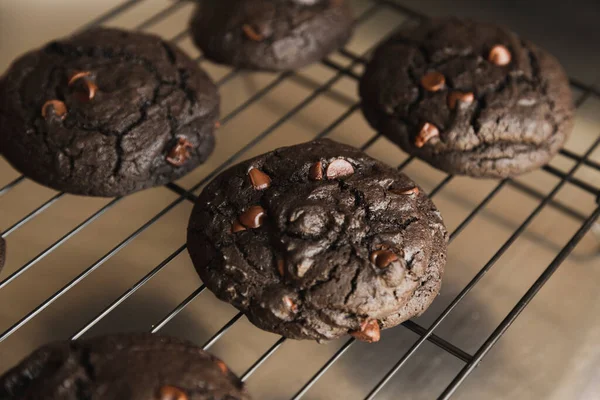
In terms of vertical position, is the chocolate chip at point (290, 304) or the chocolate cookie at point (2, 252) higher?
the chocolate cookie at point (2, 252)

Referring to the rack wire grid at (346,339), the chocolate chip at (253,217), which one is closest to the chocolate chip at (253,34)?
the rack wire grid at (346,339)

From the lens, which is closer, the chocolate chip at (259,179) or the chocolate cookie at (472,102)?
the chocolate chip at (259,179)

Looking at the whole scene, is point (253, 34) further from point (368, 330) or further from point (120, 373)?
point (120, 373)

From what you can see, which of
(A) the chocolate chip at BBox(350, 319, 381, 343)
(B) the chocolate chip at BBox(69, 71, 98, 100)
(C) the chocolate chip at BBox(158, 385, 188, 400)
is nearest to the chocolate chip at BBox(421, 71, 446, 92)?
(A) the chocolate chip at BBox(350, 319, 381, 343)

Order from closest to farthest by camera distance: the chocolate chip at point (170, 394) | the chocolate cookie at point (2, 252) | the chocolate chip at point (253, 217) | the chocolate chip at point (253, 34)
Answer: the chocolate chip at point (170, 394) < the chocolate chip at point (253, 217) < the chocolate cookie at point (2, 252) < the chocolate chip at point (253, 34)

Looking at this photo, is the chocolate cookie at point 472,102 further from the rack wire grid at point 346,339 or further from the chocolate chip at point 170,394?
the chocolate chip at point 170,394

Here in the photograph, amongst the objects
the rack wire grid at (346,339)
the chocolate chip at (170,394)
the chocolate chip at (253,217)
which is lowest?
the rack wire grid at (346,339)

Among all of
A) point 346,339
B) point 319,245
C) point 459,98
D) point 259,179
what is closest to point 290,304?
point 319,245
